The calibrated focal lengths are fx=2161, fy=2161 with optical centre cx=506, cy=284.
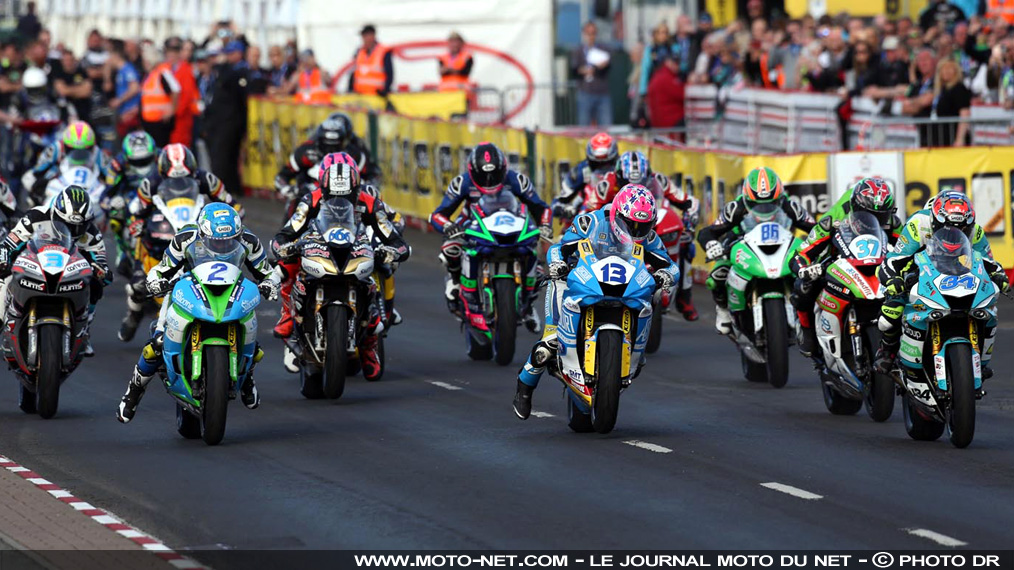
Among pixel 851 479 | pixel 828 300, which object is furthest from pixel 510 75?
pixel 851 479

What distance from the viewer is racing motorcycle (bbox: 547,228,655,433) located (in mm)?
13195

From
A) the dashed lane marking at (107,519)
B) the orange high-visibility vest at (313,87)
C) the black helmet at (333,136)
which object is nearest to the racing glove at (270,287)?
the dashed lane marking at (107,519)

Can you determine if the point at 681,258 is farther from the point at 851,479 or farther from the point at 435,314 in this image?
the point at 851,479

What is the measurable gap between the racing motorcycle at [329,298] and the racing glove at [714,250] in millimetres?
2619

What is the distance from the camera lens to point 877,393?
47.0ft

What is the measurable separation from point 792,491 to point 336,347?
4.56 metres

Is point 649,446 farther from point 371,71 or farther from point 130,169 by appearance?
point 371,71

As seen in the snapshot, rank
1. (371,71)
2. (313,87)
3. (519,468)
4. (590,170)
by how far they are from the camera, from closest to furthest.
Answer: (519,468) → (590,170) → (313,87) → (371,71)

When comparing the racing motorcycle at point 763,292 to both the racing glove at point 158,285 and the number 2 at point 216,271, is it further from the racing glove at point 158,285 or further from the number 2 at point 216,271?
the racing glove at point 158,285

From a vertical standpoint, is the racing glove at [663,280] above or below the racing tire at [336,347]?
above

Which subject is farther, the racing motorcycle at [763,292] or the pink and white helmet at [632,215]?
the racing motorcycle at [763,292]

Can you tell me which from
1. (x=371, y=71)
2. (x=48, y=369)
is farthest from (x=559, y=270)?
(x=371, y=71)

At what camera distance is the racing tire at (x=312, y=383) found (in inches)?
619

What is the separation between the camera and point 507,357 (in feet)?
57.4
